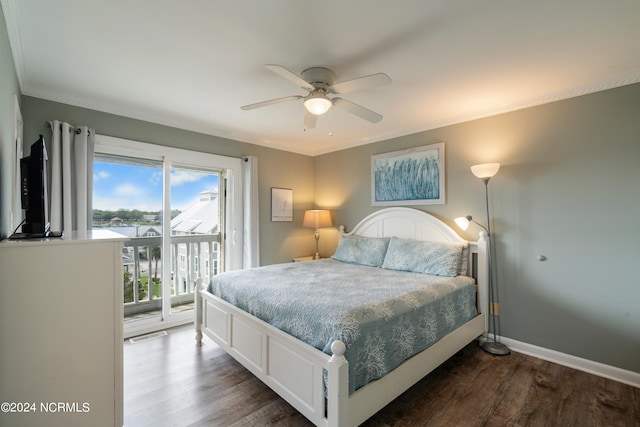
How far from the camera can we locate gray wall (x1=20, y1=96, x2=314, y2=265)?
2.67 m

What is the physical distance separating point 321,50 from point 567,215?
8.61ft

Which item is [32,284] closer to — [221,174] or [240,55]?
[240,55]

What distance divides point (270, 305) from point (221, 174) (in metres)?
2.52

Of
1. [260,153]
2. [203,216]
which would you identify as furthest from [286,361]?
[260,153]

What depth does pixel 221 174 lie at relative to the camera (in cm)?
403

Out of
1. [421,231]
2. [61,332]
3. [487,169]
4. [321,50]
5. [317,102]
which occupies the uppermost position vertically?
[321,50]

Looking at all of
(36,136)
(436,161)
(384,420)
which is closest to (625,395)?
(384,420)

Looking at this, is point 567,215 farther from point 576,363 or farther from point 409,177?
point 409,177

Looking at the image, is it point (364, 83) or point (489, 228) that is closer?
point (364, 83)

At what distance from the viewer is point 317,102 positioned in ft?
7.02

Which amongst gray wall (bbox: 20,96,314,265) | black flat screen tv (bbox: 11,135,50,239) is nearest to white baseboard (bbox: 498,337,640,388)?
gray wall (bbox: 20,96,314,265)

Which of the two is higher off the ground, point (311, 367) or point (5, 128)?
point (5, 128)

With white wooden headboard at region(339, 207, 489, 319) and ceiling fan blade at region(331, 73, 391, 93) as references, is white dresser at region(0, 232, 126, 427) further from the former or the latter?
white wooden headboard at region(339, 207, 489, 319)

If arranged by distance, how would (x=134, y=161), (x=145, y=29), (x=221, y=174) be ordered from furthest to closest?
(x=221, y=174) → (x=134, y=161) → (x=145, y=29)
